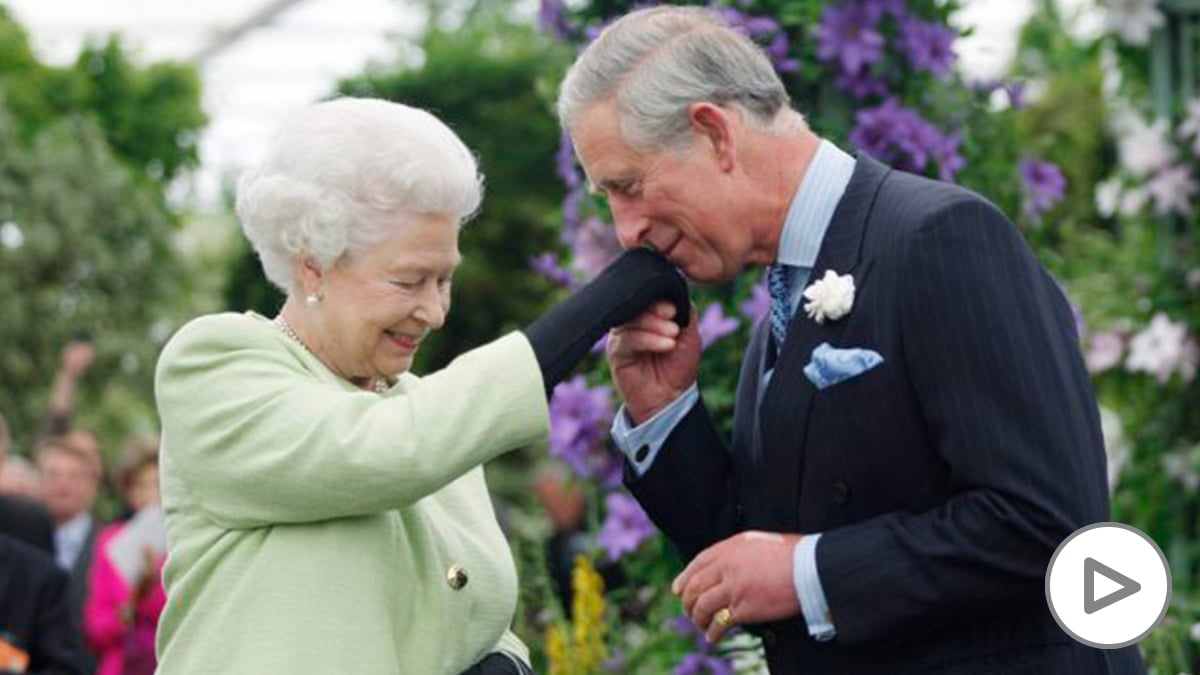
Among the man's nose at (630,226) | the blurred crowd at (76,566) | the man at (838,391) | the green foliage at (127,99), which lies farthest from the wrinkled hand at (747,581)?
the green foliage at (127,99)

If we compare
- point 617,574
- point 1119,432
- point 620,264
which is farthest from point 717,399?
point 1119,432

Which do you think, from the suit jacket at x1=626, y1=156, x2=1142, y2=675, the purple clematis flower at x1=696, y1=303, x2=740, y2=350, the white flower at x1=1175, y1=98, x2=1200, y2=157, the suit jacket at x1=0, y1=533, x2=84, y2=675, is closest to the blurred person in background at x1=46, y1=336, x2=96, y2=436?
the suit jacket at x1=0, y1=533, x2=84, y2=675

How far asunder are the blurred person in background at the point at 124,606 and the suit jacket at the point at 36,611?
0.78 metres

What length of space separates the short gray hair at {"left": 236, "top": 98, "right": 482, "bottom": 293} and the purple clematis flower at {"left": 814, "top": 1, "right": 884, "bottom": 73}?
216cm

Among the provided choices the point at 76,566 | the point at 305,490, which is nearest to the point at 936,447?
the point at 305,490

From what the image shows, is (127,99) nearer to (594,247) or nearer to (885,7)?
(594,247)

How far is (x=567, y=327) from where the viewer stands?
8.54ft

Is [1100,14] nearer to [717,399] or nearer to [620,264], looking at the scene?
[717,399]

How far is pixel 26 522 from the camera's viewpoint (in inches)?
291

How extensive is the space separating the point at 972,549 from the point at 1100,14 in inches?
187

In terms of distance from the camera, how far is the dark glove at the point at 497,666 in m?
2.71

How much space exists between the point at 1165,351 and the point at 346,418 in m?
4.50

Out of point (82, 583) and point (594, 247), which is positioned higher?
point (594, 247)

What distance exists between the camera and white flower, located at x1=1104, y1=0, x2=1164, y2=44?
6.76 metres
